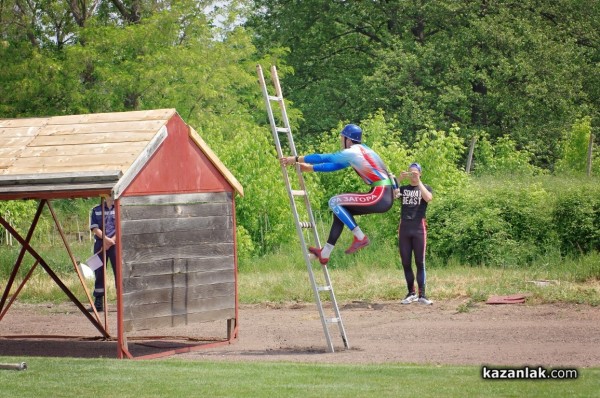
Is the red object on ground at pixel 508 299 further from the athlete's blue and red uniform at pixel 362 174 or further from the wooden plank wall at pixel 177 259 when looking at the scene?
the athlete's blue and red uniform at pixel 362 174

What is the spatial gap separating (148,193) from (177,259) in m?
1.02

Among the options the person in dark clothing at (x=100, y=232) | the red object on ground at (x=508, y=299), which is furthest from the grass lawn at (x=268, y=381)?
the person in dark clothing at (x=100, y=232)

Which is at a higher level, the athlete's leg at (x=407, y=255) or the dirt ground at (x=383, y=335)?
the athlete's leg at (x=407, y=255)

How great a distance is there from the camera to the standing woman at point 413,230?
669 inches

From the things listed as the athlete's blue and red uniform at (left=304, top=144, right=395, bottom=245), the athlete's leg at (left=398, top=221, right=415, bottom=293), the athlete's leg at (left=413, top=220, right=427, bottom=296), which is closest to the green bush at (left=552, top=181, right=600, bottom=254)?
the athlete's leg at (left=413, top=220, right=427, bottom=296)

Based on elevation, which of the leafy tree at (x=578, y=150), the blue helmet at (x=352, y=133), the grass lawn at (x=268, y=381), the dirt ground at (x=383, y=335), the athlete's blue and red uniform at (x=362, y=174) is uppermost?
the blue helmet at (x=352, y=133)

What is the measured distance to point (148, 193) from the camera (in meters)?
13.0

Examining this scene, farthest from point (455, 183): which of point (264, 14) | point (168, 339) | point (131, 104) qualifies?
point (264, 14)

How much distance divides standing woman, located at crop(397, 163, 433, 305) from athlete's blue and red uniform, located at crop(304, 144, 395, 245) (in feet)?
14.8

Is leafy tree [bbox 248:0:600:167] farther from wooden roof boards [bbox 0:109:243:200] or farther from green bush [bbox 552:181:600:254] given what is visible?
wooden roof boards [bbox 0:109:243:200]

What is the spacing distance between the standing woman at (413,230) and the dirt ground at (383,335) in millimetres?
364

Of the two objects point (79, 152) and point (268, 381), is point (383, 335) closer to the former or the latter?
point (268, 381)

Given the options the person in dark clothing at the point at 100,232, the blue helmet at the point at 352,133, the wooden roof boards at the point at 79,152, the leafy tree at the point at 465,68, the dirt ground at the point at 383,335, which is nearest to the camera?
the wooden roof boards at the point at 79,152

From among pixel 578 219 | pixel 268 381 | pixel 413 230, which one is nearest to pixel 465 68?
pixel 578 219
